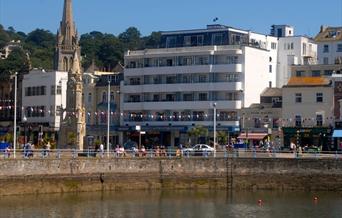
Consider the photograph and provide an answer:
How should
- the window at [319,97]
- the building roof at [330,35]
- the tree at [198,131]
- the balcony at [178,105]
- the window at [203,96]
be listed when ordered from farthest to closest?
the building roof at [330,35], the window at [203,96], the balcony at [178,105], the tree at [198,131], the window at [319,97]

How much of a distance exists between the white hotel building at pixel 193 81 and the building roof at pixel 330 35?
9180mm

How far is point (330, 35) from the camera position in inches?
4397

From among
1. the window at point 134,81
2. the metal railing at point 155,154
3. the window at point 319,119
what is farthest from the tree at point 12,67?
the metal railing at point 155,154

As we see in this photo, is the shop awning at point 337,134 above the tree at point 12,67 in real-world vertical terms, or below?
below

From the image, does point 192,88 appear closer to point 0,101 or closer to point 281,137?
point 281,137

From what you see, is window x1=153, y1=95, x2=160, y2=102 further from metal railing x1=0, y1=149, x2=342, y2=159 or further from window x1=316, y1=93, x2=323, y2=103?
metal railing x1=0, y1=149, x2=342, y2=159

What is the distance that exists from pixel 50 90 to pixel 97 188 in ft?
159

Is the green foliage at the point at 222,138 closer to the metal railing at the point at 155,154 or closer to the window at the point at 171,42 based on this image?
the window at the point at 171,42

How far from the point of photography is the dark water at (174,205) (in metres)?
50.6

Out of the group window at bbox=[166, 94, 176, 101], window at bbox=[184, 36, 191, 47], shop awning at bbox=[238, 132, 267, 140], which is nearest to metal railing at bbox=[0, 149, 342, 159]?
shop awning at bbox=[238, 132, 267, 140]

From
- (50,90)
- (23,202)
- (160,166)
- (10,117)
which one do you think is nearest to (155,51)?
(50,90)

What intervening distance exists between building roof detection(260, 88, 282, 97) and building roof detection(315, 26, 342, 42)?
1536cm

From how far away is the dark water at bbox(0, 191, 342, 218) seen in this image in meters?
50.6

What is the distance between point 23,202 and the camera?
2127 inches
